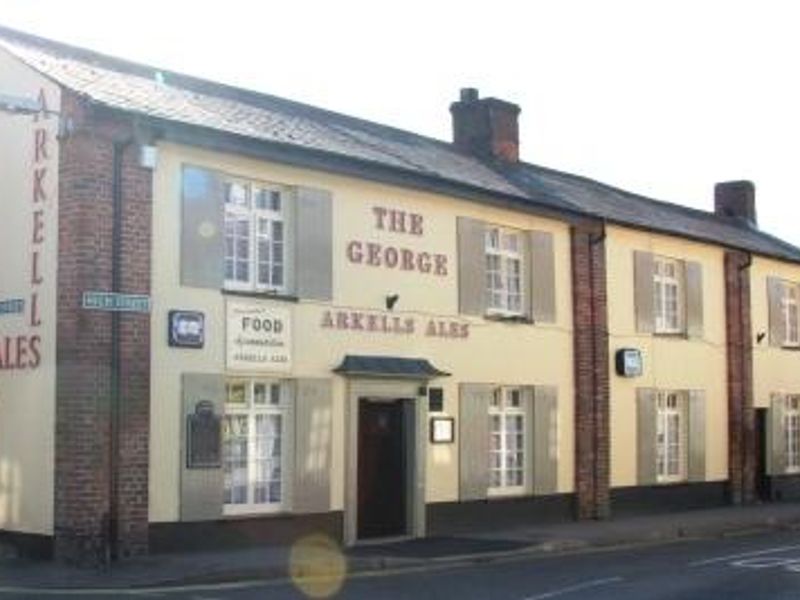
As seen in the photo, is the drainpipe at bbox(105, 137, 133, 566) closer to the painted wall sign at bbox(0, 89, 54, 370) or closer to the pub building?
the pub building

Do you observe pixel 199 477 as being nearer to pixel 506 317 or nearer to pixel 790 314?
pixel 506 317

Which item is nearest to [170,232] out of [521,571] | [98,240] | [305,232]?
[98,240]

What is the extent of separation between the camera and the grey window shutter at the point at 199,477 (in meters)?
17.3

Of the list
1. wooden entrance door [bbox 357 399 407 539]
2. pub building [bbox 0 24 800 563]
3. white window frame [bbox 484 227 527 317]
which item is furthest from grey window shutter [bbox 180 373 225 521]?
white window frame [bbox 484 227 527 317]

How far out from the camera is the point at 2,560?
1680 centimetres

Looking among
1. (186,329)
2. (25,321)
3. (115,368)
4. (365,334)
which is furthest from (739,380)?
(25,321)

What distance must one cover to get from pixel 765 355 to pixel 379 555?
14678 millimetres

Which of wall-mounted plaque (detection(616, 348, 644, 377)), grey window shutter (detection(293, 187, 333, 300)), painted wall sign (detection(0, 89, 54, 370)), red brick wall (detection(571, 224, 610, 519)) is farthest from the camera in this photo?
wall-mounted plaque (detection(616, 348, 644, 377))

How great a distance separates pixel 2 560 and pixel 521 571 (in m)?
6.25

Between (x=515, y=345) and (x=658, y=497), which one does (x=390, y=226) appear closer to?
(x=515, y=345)

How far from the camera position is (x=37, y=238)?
56.5 ft

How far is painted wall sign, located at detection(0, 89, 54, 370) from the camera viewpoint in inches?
674

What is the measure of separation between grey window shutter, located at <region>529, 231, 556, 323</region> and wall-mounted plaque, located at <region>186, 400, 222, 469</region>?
7.16 metres

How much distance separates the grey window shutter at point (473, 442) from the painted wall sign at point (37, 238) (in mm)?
6989
